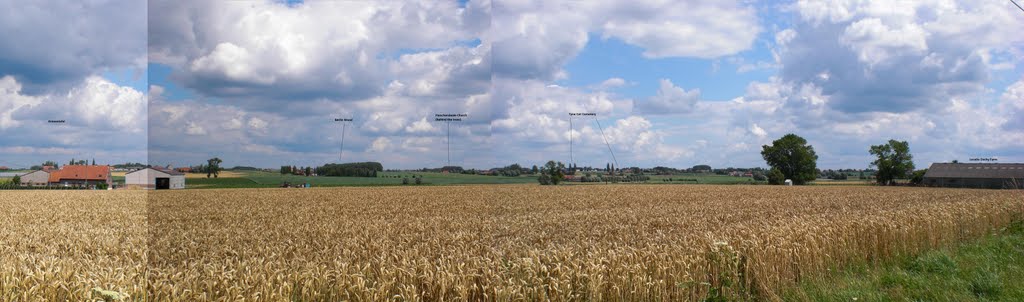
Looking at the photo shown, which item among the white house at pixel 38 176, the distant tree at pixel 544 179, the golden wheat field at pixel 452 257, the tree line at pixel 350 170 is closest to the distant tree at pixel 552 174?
the distant tree at pixel 544 179

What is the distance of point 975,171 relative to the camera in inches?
3629

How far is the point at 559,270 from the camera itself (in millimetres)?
7680

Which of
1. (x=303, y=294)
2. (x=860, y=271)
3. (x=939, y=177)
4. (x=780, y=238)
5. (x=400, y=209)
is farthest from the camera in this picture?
(x=939, y=177)

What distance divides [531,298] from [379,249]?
535 centimetres

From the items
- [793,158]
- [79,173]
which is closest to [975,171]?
[793,158]

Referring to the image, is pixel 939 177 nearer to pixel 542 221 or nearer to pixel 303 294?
pixel 542 221

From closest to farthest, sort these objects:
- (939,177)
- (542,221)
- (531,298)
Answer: (531,298) → (542,221) → (939,177)

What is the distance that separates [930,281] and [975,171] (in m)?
101

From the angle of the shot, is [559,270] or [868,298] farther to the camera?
[868,298]

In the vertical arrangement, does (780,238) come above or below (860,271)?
above

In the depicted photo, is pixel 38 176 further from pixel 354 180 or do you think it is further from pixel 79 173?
pixel 354 180

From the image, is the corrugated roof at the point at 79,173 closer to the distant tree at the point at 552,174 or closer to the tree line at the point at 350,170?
the tree line at the point at 350,170

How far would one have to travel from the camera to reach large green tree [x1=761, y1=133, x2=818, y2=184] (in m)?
110

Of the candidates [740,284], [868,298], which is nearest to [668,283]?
[740,284]
